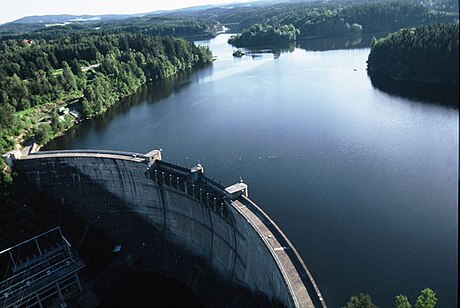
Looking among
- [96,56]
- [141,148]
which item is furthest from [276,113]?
[96,56]

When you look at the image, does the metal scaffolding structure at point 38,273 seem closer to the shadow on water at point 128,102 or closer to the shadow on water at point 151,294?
the shadow on water at point 151,294

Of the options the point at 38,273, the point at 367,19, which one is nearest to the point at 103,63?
the point at 38,273

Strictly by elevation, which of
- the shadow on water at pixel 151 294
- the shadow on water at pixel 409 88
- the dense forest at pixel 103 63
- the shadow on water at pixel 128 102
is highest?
the dense forest at pixel 103 63

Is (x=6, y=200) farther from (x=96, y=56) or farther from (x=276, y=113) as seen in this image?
(x=96, y=56)

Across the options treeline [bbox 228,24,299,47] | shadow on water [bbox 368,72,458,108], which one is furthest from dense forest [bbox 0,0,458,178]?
shadow on water [bbox 368,72,458,108]

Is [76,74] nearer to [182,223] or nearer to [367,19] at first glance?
[182,223]

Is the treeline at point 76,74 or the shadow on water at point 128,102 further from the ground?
the treeline at point 76,74

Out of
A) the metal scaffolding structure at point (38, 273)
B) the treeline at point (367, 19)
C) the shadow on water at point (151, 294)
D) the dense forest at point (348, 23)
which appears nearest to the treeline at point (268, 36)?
the dense forest at point (348, 23)
